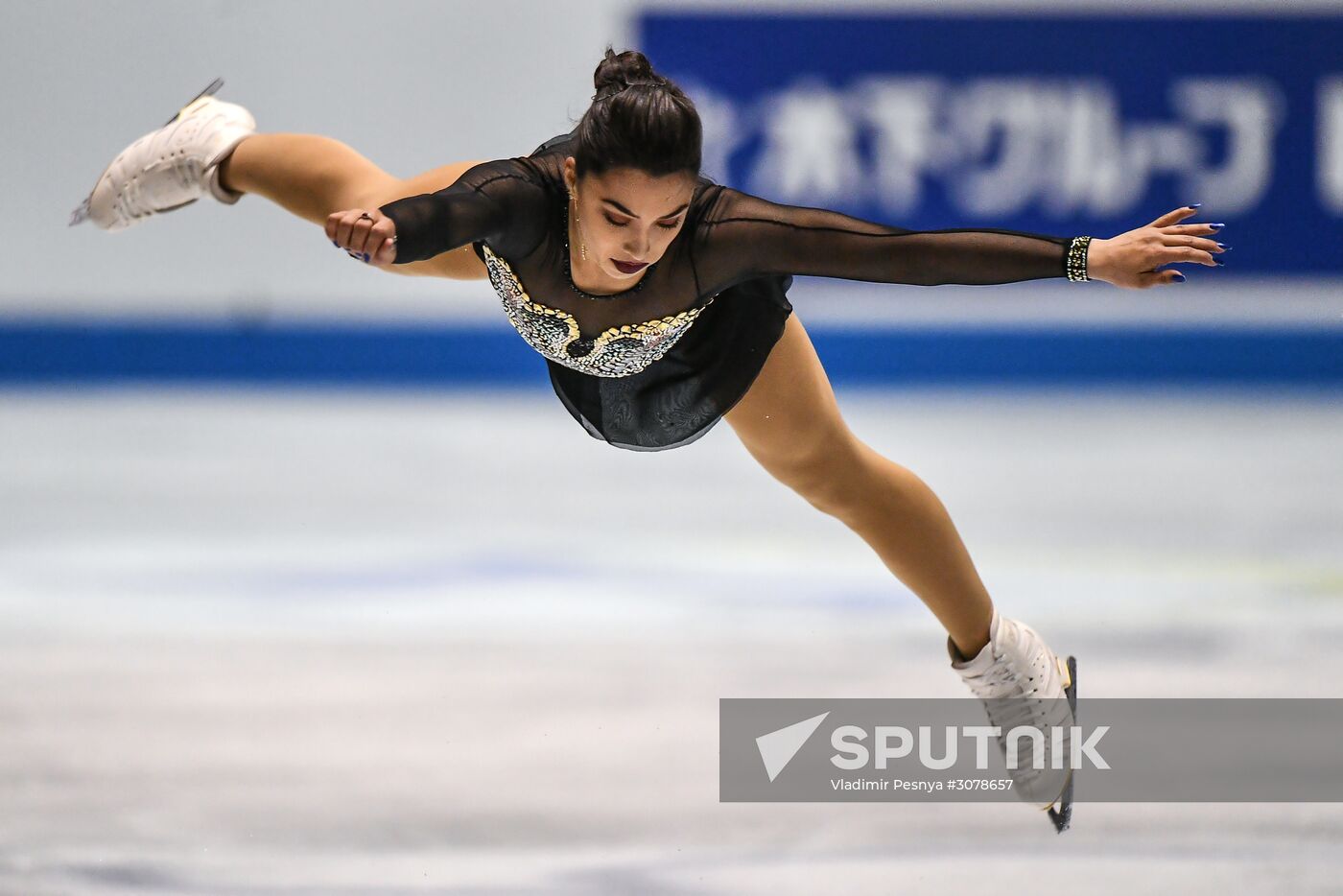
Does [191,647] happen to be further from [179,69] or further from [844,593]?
[179,69]

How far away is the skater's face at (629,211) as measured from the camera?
197cm

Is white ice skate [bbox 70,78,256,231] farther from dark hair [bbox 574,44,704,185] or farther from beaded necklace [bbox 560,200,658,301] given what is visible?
dark hair [bbox 574,44,704,185]

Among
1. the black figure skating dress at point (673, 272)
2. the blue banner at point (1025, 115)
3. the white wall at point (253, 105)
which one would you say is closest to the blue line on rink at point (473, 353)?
the white wall at point (253, 105)

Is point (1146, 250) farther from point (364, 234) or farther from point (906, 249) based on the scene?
point (364, 234)

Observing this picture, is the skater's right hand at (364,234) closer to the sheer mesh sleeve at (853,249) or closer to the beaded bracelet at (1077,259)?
the sheer mesh sleeve at (853,249)

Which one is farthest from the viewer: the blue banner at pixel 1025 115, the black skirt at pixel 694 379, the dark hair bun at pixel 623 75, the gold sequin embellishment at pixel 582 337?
the blue banner at pixel 1025 115

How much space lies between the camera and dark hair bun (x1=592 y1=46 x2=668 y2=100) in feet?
6.68

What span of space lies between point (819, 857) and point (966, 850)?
0.23 m

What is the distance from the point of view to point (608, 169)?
1.98 meters

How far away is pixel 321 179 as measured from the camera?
8.18 feet

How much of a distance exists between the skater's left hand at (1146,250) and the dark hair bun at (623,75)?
0.61 m

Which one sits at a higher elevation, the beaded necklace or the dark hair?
the dark hair

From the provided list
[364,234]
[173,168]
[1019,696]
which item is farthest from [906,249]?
[173,168]

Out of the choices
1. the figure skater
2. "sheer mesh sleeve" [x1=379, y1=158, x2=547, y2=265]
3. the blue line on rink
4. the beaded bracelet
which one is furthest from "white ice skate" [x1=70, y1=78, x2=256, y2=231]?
the blue line on rink
